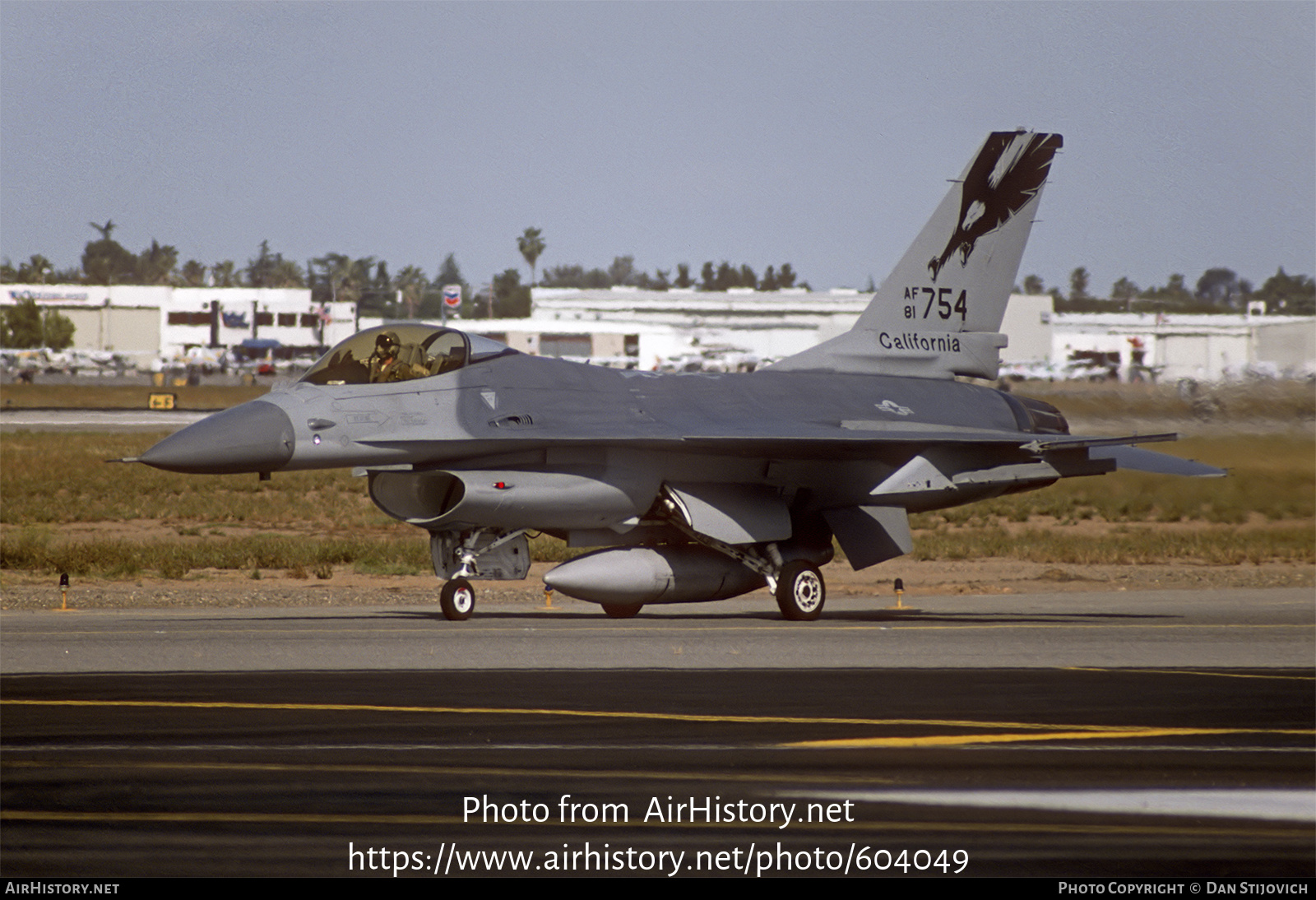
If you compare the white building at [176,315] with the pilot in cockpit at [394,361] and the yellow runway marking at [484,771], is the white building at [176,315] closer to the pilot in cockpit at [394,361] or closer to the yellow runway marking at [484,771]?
the pilot in cockpit at [394,361]

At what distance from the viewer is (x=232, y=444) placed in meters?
14.1

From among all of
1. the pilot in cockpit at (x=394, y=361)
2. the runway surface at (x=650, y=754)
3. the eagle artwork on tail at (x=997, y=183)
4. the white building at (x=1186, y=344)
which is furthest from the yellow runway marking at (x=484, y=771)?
the white building at (x=1186, y=344)

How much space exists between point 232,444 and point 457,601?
3.00 meters

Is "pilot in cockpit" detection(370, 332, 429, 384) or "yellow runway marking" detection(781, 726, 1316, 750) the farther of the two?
"pilot in cockpit" detection(370, 332, 429, 384)

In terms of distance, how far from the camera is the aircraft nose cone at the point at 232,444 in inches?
545

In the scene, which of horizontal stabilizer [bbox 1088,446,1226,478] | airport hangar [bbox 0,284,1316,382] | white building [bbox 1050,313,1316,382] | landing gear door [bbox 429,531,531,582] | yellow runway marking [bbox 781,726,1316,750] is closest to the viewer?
yellow runway marking [bbox 781,726,1316,750]

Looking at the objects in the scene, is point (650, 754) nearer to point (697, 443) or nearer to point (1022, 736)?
point (1022, 736)

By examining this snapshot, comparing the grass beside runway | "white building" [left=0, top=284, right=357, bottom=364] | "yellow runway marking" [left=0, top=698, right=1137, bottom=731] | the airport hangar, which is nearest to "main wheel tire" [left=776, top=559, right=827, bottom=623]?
the grass beside runway

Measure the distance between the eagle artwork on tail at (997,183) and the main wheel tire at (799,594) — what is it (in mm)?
5593

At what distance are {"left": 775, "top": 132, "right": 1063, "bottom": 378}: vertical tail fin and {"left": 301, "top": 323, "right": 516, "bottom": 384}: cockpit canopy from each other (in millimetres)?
5662

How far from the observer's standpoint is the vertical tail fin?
19984mm

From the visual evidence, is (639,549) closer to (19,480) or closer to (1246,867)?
(1246,867)

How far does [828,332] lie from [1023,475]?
252ft

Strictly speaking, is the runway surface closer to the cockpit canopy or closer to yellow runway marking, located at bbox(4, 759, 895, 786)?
yellow runway marking, located at bbox(4, 759, 895, 786)
